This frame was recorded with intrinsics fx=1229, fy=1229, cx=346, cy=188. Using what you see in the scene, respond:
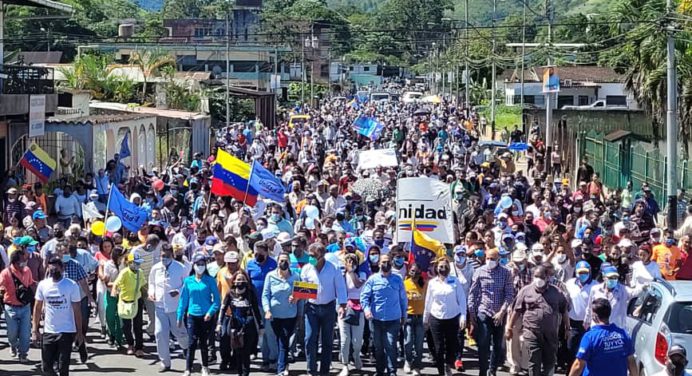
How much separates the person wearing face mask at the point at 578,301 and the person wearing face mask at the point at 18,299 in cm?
604

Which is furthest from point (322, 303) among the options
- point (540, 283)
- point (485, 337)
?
point (540, 283)

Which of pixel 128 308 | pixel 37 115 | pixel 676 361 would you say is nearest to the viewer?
pixel 676 361

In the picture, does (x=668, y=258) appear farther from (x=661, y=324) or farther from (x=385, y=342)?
(x=661, y=324)

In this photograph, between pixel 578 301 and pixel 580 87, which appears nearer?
pixel 578 301

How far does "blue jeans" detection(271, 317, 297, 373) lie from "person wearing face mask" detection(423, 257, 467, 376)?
1.48 meters

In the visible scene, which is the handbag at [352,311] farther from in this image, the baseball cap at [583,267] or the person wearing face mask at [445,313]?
the baseball cap at [583,267]

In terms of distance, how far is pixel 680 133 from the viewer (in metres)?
36.3

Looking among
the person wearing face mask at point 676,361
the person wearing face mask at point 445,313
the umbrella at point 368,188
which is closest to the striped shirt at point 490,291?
the person wearing face mask at point 445,313

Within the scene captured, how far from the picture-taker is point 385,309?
42.8 feet

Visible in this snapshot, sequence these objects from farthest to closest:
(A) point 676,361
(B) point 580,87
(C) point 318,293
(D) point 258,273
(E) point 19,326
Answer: (B) point 580,87
(E) point 19,326
(D) point 258,273
(C) point 318,293
(A) point 676,361

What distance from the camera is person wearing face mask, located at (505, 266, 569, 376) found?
39.7ft

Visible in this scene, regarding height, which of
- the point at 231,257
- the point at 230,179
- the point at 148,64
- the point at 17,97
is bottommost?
the point at 231,257

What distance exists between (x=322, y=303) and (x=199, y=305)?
1340 mm

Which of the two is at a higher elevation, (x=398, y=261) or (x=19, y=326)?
(x=398, y=261)
